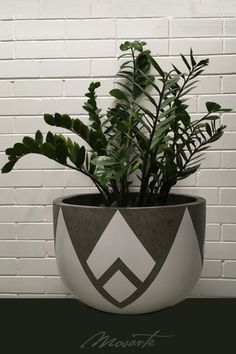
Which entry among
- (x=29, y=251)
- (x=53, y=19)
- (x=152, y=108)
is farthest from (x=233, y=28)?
(x=29, y=251)

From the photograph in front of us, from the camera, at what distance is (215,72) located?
1479mm

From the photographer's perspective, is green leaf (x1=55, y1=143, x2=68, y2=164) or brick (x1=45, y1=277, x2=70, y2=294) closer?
green leaf (x1=55, y1=143, x2=68, y2=164)

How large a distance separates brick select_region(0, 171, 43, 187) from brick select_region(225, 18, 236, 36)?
866mm

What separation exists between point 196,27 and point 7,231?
3.40 ft

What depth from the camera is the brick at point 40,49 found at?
58.9 inches

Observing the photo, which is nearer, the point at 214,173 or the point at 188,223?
the point at 188,223

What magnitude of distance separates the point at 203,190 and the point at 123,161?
0.53m

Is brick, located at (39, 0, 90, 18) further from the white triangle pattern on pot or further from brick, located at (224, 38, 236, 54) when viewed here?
the white triangle pattern on pot

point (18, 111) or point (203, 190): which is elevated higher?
point (18, 111)

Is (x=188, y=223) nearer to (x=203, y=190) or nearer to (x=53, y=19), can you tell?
(x=203, y=190)

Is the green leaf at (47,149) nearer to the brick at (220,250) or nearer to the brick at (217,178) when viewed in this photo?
the brick at (217,178)

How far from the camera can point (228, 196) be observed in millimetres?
1492

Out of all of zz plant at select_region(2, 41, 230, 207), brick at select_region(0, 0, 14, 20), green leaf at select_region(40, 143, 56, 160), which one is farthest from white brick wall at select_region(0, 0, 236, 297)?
green leaf at select_region(40, 143, 56, 160)

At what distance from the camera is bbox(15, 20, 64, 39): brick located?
4.89 ft
